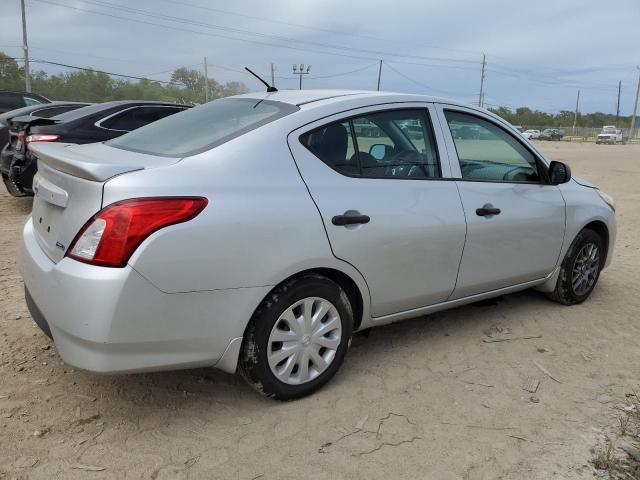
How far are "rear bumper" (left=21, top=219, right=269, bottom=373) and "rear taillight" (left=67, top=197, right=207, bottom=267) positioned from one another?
0.05m

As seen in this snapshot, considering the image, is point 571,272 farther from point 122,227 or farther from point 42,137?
point 42,137

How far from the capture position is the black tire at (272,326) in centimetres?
265

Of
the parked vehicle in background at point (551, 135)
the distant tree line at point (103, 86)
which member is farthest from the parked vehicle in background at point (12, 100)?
the parked vehicle in background at point (551, 135)

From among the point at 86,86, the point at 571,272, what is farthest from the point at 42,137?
the point at 86,86

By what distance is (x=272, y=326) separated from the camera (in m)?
2.68

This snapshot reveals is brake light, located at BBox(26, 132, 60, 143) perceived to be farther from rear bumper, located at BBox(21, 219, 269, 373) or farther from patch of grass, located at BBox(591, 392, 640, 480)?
patch of grass, located at BBox(591, 392, 640, 480)

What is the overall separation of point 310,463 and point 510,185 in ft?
7.69

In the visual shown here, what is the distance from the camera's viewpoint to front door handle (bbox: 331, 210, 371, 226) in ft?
9.21

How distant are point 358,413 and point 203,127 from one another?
1758 millimetres

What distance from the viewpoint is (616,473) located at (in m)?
2.42

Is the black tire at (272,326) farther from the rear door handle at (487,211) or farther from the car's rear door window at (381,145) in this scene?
the rear door handle at (487,211)

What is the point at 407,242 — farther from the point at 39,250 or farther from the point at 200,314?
the point at 39,250

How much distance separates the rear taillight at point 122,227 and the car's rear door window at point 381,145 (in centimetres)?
84

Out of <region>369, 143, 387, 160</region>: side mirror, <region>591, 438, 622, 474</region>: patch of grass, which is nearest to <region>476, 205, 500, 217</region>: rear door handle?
<region>369, 143, 387, 160</region>: side mirror
